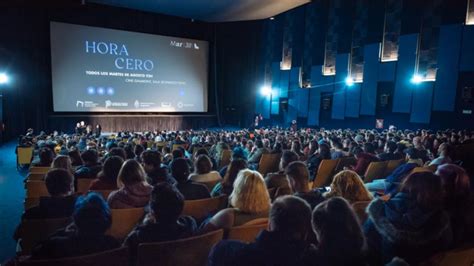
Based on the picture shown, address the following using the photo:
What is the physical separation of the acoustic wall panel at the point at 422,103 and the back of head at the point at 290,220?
13235 millimetres

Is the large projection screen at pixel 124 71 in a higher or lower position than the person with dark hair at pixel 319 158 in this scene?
higher

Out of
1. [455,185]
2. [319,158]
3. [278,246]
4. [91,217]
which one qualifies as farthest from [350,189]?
[319,158]

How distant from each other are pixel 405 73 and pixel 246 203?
43.9 ft

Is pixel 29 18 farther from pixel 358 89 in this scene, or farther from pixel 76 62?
pixel 358 89

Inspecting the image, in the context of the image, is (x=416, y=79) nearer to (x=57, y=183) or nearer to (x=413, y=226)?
(x=413, y=226)

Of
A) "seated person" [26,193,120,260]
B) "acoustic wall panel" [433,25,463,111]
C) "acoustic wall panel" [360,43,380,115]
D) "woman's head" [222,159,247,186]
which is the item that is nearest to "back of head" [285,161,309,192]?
"woman's head" [222,159,247,186]

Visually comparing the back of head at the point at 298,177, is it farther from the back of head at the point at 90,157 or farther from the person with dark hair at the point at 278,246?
the back of head at the point at 90,157

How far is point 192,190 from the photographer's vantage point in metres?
3.27

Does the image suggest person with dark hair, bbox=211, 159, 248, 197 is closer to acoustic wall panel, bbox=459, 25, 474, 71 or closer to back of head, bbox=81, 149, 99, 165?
back of head, bbox=81, 149, 99, 165

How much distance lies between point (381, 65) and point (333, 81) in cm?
273

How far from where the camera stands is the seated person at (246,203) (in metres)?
2.33

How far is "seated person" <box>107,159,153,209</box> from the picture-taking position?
290 cm

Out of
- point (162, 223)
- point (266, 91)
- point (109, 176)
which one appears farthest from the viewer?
point (266, 91)

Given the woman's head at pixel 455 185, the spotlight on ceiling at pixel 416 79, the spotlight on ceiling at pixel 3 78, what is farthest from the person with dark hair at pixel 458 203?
the spotlight on ceiling at pixel 3 78
